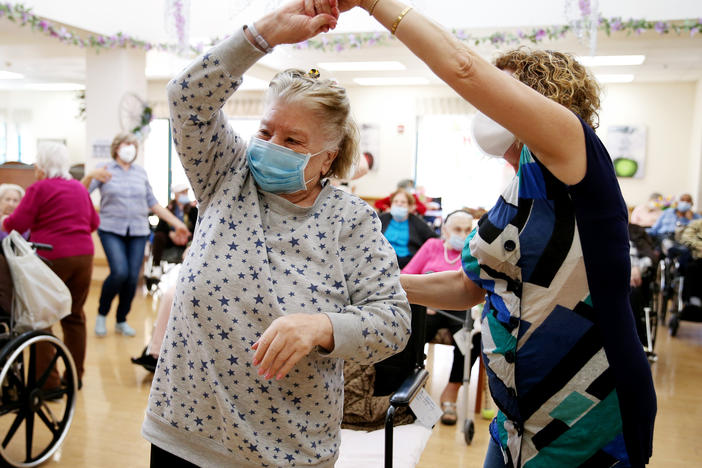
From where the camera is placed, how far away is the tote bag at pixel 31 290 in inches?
110

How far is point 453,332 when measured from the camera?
4062 millimetres

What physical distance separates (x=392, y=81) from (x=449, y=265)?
804 centimetres

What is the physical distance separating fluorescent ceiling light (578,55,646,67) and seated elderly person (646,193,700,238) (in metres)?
2.09

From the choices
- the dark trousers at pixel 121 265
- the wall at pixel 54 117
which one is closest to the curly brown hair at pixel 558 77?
the dark trousers at pixel 121 265

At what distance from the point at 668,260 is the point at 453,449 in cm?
410

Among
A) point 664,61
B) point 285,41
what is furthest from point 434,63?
point 664,61

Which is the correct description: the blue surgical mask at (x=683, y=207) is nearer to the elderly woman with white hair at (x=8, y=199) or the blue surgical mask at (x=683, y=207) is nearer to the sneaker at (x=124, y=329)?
the sneaker at (x=124, y=329)

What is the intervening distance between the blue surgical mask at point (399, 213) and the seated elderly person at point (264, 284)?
13.2 feet

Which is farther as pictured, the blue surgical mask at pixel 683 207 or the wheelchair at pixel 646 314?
the blue surgical mask at pixel 683 207

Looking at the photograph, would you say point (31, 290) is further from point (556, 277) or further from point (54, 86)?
point (54, 86)

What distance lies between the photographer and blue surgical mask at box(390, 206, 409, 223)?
205 inches

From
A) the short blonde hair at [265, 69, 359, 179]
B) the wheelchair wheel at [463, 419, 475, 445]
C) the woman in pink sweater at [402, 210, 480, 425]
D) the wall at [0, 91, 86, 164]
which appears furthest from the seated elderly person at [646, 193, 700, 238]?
the wall at [0, 91, 86, 164]

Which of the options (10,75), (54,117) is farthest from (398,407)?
(54,117)

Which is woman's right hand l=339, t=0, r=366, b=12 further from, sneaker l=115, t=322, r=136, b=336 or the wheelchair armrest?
sneaker l=115, t=322, r=136, b=336
